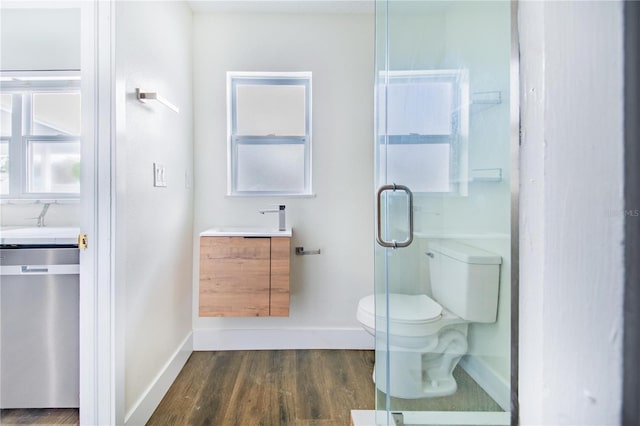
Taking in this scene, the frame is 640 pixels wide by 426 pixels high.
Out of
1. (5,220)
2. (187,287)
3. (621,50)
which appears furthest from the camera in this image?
(187,287)

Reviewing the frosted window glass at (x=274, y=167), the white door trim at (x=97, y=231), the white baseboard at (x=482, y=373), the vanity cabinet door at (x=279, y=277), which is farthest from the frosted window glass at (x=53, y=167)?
the white baseboard at (x=482, y=373)

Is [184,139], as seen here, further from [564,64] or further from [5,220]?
[564,64]

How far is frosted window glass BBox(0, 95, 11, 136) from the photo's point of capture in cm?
182

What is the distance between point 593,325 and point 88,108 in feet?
5.32

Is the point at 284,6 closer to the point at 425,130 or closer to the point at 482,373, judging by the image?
the point at 425,130

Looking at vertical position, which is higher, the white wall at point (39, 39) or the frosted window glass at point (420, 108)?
the white wall at point (39, 39)

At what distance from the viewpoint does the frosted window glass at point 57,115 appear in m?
1.89

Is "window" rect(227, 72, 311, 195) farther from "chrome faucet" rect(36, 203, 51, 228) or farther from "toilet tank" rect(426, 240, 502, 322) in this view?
"toilet tank" rect(426, 240, 502, 322)

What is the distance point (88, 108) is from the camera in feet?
3.98

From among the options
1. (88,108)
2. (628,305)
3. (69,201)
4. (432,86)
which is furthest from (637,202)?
(69,201)

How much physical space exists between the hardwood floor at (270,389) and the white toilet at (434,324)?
0.49 m

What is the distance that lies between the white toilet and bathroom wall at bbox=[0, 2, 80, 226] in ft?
7.15

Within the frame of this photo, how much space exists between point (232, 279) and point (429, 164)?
4.33 feet

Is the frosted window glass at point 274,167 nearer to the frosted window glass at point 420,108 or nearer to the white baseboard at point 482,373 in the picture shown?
the frosted window glass at point 420,108
